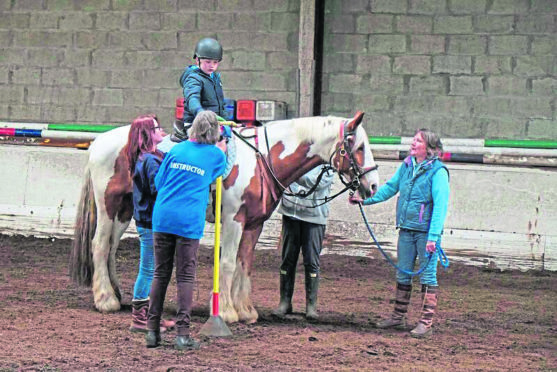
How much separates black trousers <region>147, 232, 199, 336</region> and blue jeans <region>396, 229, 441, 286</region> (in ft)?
5.89

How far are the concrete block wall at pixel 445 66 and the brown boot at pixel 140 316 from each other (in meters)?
6.11

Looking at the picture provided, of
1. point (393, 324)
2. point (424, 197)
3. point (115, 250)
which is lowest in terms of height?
point (393, 324)

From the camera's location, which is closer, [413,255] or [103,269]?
[413,255]

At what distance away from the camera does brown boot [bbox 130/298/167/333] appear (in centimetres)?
671

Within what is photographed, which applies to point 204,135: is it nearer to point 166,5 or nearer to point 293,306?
point 293,306

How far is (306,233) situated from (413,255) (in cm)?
98

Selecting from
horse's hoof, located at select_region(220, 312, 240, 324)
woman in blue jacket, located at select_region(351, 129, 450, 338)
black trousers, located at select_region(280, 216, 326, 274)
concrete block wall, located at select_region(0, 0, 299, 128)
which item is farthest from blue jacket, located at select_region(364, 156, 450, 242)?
concrete block wall, located at select_region(0, 0, 299, 128)

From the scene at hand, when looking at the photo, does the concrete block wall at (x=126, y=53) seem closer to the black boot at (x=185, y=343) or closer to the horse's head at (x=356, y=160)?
the horse's head at (x=356, y=160)

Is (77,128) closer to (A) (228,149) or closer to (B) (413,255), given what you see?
(A) (228,149)

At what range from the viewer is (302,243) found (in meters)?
7.77

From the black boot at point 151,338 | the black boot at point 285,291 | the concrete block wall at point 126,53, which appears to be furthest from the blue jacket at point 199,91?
the concrete block wall at point 126,53

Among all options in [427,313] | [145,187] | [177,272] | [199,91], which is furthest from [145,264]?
[427,313]

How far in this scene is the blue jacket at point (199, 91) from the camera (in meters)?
7.17

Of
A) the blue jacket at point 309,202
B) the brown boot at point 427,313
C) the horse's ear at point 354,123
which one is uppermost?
the horse's ear at point 354,123
